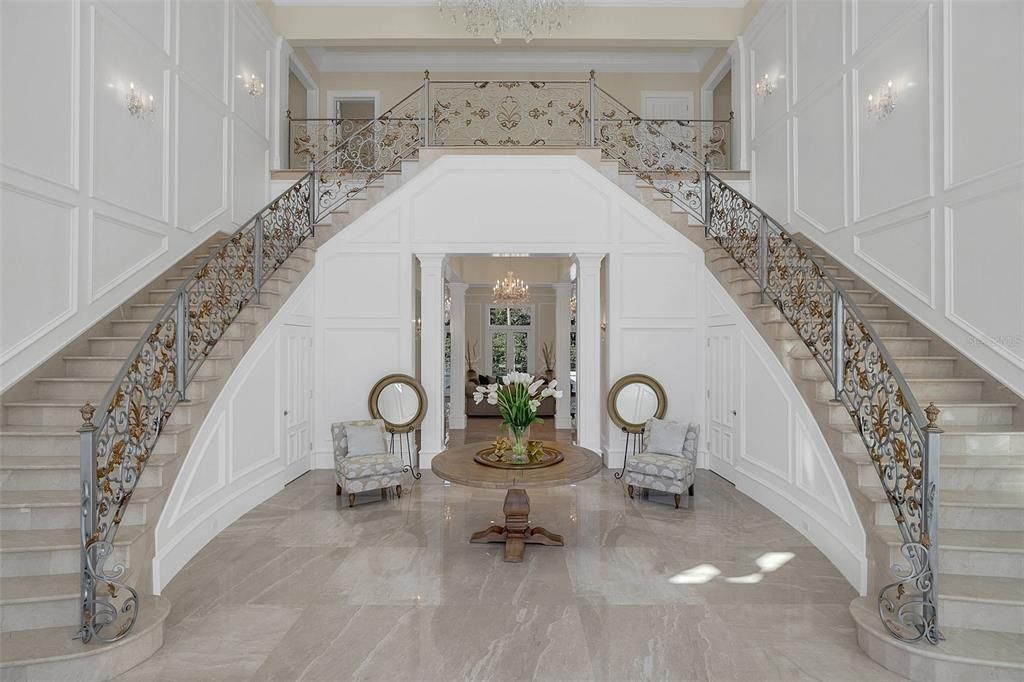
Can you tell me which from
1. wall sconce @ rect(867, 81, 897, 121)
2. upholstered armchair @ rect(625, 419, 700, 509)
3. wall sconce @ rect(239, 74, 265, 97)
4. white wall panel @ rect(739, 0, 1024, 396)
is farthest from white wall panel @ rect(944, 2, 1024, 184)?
wall sconce @ rect(239, 74, 265, 97)

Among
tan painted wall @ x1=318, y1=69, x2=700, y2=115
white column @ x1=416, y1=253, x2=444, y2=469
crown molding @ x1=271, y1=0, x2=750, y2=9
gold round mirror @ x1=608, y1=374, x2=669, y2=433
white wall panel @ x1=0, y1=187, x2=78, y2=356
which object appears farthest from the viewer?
tan painted wall @ x1=318, y1=69, x2=700, y2=115

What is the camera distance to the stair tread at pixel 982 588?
287cm

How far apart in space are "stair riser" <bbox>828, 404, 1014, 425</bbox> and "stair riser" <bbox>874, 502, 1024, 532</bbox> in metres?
0.81

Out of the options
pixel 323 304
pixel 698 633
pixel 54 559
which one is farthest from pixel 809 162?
pixel 54 559

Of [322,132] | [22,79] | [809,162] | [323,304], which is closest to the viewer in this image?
[22,79]

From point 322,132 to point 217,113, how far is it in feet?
7.87

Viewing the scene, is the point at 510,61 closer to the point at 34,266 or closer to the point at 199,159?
the point at 199,159

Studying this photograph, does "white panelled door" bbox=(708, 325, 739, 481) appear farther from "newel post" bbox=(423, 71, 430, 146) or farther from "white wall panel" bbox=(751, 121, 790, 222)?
"newel post" bbox=(423, 71, 430, 146)

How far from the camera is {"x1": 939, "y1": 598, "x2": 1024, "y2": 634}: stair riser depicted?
2.85 meters

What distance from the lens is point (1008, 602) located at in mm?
2834

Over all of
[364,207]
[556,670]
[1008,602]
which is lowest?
[556,670]

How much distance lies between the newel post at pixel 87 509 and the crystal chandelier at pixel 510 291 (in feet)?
27.8

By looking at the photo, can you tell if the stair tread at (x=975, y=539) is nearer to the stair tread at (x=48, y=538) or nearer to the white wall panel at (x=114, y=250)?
the stair tread at (x=48, y=538)

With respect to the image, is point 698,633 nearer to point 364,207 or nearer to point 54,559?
point 54,559
